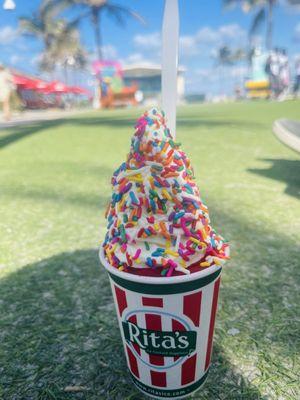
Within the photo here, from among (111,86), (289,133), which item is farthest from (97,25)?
(289,133)

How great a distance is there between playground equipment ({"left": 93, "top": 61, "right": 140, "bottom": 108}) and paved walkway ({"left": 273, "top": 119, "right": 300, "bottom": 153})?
18.7m

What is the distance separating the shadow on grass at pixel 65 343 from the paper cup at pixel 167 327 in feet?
0.34

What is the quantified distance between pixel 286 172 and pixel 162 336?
3.42 m

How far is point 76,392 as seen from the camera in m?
1.22

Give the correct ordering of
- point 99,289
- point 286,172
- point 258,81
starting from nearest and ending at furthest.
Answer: point 99,289, point 286,172, point 258,81

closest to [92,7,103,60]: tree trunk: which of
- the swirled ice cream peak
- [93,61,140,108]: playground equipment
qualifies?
[93,61,140,108]: playground equipment

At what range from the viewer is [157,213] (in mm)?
1104

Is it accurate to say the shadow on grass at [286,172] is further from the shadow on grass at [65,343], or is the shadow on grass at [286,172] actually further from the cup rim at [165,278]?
the cup rim at [165,278]

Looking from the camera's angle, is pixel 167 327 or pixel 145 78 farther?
pixel 145 78

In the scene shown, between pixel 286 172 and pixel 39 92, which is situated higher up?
pixel 39 92

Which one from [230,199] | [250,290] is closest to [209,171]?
[230,199]

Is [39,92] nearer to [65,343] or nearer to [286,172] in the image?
[286,172]

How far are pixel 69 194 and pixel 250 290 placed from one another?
227cm

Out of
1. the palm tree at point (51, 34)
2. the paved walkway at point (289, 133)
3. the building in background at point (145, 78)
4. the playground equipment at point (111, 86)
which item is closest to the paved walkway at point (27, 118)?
the playground equipment at point (111, 86)
